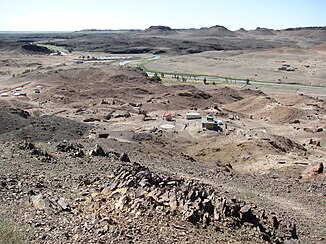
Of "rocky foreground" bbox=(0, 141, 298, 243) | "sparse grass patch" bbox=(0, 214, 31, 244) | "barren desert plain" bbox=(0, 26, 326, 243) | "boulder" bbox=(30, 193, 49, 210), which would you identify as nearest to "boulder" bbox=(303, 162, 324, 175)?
"barren desert plain" bbox=(0, 26, 326, 243)

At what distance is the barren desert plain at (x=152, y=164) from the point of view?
10.4 meters

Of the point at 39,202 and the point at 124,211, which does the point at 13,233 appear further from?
the point at 124,211

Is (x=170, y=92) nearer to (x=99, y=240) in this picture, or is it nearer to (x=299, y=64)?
(x=99, y=240)

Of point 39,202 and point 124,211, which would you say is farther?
point 39,202

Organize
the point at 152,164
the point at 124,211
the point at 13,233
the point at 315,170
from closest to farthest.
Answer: the point at 13,233 < the point at 124,211 < the point at 152,164 < the point at 315,170

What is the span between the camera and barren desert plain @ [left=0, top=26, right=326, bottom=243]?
409 inches

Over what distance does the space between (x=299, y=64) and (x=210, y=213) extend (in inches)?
3156

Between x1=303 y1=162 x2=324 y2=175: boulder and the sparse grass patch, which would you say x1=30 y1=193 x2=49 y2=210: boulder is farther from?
x1=303 y1=162 x2=324 y2=175: boulder

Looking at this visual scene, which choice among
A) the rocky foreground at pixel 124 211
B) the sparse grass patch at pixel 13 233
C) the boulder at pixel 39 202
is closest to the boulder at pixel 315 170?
the rocky foreground at pixel 124 211

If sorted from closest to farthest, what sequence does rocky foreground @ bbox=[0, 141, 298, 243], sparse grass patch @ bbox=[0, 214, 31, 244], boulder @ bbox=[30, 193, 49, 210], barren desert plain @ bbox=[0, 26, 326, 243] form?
sparse grass patch @ bbox=[0, 214, 31, 244]
rocky foreground @ bbox=[0, 141, 298, 243]
barren desert plain @ bbox=[0, 26, 326, 243]
boulder @ bbox=[30, 193, 49, 210]

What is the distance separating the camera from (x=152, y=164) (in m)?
19.0

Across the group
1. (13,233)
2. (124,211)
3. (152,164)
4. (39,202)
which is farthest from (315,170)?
(13,233)

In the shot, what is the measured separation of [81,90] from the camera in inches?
1917

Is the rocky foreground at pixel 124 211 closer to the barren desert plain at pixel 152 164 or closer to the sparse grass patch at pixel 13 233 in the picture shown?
the barren desert plain at pixel 152 164
